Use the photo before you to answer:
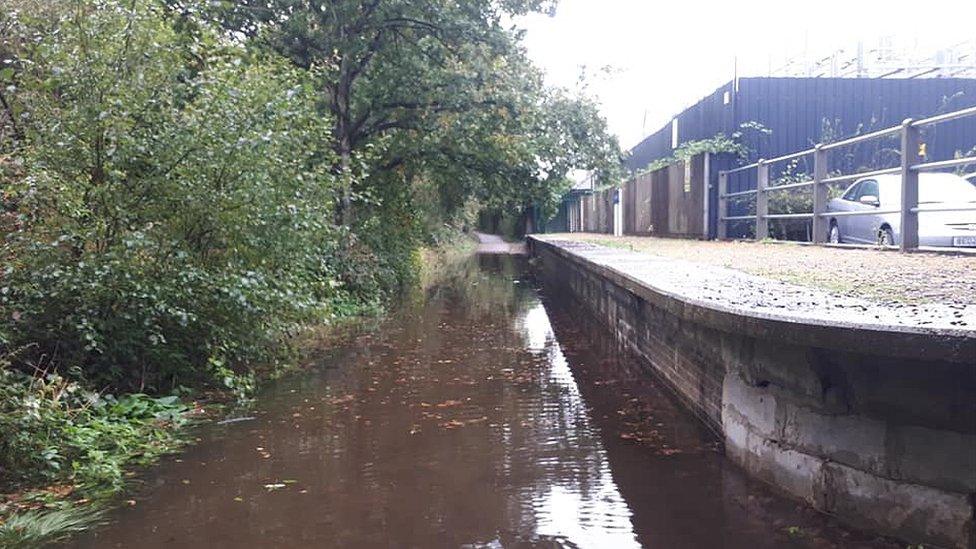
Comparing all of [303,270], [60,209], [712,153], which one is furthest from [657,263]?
[712,153]

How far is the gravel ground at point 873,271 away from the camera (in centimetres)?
477

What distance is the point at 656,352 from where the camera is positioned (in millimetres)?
7602

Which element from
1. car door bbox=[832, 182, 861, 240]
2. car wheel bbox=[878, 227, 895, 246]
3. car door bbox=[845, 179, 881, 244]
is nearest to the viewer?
car wheel bbox=[878, 227, 895, 246]

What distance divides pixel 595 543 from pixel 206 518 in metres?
2.13

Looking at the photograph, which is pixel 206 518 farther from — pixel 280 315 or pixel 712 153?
pixel 712 153

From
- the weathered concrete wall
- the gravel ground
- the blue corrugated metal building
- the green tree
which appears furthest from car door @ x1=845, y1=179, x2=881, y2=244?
the weathered concrete wall

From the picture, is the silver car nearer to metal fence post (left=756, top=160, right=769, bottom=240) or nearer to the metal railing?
the metal railing

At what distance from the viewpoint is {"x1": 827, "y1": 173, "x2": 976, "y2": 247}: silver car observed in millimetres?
9727

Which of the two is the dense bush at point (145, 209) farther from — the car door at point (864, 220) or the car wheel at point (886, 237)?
the car door at point (864, 220)

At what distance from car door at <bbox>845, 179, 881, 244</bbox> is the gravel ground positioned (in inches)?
59.9

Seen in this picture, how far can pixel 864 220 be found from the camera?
1188 centimetres

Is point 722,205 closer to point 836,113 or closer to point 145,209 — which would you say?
point 836,113

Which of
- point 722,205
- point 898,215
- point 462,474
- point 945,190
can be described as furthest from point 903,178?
point 722,205

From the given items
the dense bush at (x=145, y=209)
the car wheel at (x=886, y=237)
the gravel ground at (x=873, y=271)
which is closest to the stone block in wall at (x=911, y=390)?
the gravel ground at (x=873, y=271)
